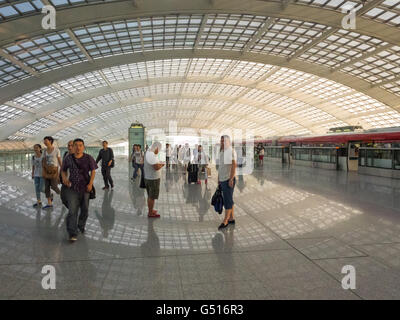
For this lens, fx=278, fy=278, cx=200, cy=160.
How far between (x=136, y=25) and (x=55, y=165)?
24.9 m

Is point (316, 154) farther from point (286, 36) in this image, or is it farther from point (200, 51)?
point (200, 51)

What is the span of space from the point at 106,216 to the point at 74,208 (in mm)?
1439

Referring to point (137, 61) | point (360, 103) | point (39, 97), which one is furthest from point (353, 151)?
point (39, 97)

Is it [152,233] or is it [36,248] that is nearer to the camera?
[36,248]

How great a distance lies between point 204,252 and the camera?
12.4 feet

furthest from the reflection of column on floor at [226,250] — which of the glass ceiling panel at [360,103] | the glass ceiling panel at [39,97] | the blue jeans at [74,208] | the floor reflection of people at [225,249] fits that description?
the glass ceiling panel at [360,103]

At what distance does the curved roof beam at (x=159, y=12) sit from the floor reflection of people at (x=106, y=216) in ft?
63.2

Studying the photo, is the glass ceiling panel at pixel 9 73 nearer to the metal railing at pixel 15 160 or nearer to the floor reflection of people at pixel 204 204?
the metal railing at pixel 15 160

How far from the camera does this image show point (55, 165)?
6.36 meters

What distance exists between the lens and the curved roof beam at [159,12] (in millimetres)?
21281

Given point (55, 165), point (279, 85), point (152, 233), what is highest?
point (279, 85)
